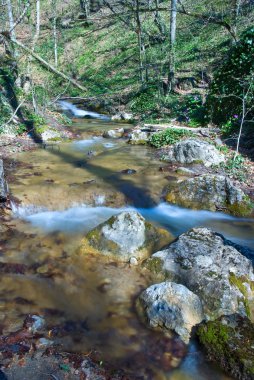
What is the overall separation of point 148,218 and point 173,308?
10.6ft

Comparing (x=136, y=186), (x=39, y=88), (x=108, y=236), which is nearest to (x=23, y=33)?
(x=39, y=88)

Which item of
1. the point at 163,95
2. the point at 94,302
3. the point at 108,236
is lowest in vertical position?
the point at 94,302

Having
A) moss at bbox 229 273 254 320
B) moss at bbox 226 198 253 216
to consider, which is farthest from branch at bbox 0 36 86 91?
moss at bbox 229 273 254 320

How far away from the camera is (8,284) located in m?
5.01

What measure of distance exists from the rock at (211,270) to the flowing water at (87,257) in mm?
514

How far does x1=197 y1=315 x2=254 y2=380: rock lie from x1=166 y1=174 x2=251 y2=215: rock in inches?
140

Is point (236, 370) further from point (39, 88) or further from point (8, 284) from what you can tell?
point (39, 88)

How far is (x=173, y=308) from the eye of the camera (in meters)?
4.31

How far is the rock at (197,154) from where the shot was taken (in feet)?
33.2

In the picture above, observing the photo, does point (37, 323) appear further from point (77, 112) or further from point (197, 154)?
point (77, 112)

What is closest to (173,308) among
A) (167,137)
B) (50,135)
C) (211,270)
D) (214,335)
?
(214,335)

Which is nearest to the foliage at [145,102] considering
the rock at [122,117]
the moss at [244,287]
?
the rock at [122,117]

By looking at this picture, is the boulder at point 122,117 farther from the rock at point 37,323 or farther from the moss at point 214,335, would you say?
the moss at point 214,335

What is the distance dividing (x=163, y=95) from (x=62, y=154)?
9.06 metres
